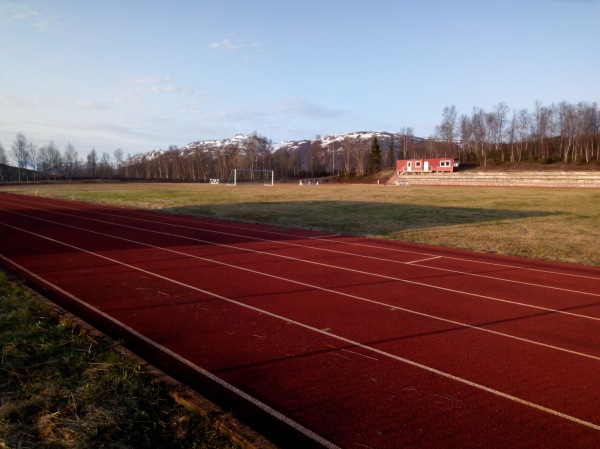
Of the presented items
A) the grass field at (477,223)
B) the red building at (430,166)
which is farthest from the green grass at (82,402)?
the red building at (430,166)

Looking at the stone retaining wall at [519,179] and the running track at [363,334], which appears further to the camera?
the stone retaining wall at [519,179]

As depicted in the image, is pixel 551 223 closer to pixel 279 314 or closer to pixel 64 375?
pixel 279 314

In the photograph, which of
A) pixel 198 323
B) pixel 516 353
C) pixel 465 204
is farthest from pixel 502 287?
pixel 465 204

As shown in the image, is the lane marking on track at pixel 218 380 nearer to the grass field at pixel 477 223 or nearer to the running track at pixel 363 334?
the running track at pixel 363 334

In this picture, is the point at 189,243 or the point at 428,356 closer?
the point at 428,356

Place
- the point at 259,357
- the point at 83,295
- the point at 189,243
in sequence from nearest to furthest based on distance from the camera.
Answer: the point at 259,357, the point at 83,295, the point at 189,243

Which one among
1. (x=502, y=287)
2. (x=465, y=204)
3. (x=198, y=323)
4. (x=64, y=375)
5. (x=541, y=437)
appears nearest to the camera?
(x=541, y=437)

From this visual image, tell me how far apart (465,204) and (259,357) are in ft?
102

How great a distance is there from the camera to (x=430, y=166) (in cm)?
8200

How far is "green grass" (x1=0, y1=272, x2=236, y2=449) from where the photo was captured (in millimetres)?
3639

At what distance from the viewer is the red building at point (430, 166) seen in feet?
265

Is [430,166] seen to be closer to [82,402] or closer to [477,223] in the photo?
[477,223]

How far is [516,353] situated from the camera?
600cm

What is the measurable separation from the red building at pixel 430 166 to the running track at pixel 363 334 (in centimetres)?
7104
